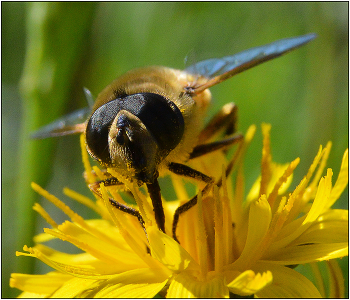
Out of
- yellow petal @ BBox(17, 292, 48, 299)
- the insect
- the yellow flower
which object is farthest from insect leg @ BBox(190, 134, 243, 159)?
yellow petal @ BBox(17, 292, 48, 299)

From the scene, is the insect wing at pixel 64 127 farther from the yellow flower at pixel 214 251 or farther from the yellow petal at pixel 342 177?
the yellow petal at pixel 342 177

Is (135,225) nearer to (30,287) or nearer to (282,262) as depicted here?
(30,287)

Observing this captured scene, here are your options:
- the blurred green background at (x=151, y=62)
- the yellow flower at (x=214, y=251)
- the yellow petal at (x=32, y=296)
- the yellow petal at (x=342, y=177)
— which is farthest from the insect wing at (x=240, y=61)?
the yellow petal at (x=32, y=296)

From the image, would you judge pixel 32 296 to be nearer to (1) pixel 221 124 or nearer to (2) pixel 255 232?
(2) pixel 255 232

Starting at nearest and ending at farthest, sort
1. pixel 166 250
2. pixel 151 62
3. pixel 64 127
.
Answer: pixel 166 250 → pixel 64 127 → pixel 151 62

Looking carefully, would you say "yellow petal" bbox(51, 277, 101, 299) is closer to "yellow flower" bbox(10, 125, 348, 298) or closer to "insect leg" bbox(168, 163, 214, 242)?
"yellow flower" bbox(10, 125, 348, 298)

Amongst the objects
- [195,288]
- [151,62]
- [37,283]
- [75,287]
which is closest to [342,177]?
[195,288]
